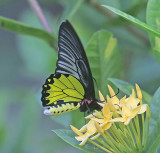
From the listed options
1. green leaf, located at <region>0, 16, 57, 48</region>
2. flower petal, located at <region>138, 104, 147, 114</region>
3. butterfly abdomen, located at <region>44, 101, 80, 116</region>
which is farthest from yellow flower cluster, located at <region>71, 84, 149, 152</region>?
green leaf, located at <region>0, 16, 57, 48</region>

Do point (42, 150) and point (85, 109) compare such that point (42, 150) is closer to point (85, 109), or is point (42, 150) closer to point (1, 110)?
point (1, 110)

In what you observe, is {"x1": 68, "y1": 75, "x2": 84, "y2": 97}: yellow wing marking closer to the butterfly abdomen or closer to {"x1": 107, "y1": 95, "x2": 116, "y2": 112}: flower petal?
the butterfly abdomen

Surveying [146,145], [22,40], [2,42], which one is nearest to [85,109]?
[146,145]

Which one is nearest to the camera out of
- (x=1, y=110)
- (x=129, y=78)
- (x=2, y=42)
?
(x=129, y=78)

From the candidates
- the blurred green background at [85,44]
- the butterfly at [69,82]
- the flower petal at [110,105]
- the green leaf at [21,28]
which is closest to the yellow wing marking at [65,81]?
the butterfly at [69,82]

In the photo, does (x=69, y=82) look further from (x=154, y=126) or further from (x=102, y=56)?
(x=154, y=126)

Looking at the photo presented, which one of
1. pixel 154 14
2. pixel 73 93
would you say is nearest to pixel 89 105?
pixel 73 93
